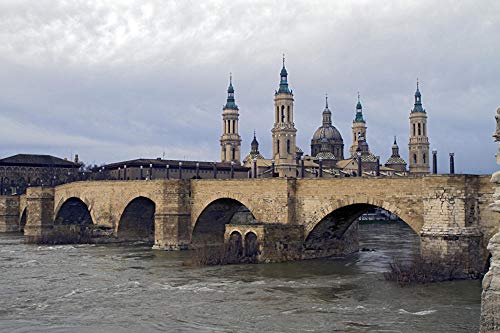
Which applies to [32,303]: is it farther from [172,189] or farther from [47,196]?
[47,196]

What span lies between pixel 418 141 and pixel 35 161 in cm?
7058

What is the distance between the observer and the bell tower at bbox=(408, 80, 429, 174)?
12675cm

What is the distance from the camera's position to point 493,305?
14281 millimetres

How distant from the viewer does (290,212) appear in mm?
36969

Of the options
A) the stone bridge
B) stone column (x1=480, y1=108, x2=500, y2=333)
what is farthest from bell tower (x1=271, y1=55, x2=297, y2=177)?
stone column (x1=480, y1=108, x2=500, y2=333)

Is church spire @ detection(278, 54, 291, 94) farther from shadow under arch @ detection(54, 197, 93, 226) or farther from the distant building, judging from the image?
shadow under arch @ detection(54, 197, 93, 226)

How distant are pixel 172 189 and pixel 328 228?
478 inches

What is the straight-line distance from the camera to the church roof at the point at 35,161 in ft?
306

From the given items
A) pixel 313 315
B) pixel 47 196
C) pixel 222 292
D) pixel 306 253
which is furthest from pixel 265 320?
pixel 47 196

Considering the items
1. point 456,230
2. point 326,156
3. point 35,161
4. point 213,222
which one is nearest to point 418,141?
point 326,156

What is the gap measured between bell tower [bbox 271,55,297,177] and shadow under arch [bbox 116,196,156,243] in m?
53.9

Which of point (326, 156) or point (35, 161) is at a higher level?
point (326, 156)

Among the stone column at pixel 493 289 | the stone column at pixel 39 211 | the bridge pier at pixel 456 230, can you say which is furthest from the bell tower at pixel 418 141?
the stone column at pixel 493 289

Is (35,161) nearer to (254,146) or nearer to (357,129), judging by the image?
Result: (254,146)
